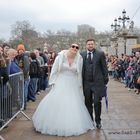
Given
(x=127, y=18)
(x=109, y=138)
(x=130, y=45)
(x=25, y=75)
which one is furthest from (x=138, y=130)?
(x=130, y=45)

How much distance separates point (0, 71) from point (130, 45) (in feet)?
112

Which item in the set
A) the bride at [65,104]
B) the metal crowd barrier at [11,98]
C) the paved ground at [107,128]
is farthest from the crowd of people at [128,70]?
the bride at [65,104]

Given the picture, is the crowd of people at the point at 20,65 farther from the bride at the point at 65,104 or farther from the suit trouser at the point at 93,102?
the suit trouser at the point at 93,102

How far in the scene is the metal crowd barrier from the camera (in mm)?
9009

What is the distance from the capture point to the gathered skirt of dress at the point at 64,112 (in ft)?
28.6

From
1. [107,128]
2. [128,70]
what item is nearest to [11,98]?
[107,128]

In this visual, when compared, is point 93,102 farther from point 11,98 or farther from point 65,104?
point 11,98

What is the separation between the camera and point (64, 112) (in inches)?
349

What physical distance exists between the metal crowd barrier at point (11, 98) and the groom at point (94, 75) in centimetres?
168

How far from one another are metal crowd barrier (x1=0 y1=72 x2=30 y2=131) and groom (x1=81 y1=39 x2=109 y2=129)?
1.68 m

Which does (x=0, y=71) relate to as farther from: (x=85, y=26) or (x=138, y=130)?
(x=85, y=26)

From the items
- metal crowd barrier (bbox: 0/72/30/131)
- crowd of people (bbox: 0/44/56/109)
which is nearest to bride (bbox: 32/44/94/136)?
metal crowd barrier (bbox: 0/72/30/131)

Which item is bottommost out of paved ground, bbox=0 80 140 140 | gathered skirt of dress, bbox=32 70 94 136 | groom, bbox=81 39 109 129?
paved ground, bbox=0 80 140 140

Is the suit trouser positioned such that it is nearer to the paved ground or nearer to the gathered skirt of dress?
the gathered skirt of dress
